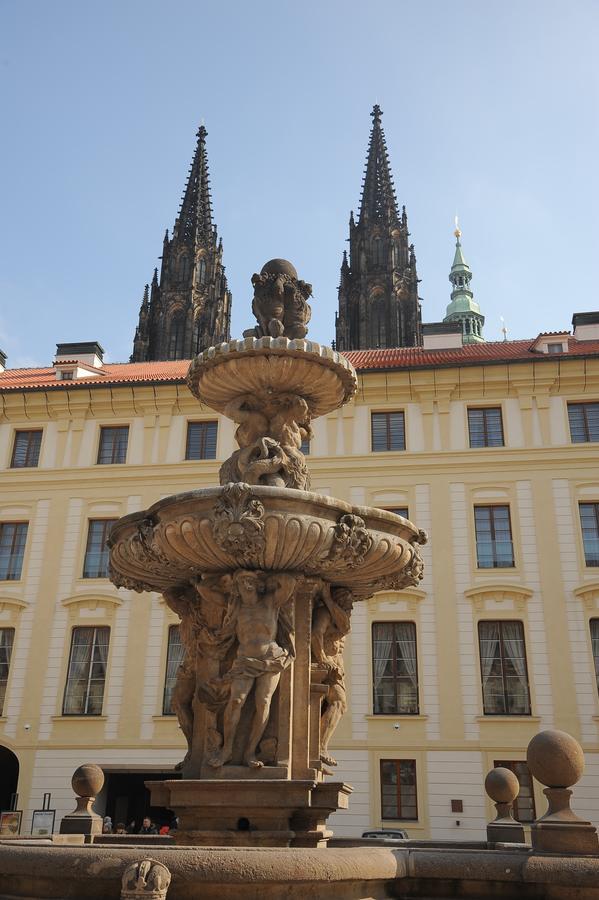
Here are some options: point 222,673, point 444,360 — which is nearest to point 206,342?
point 444,360

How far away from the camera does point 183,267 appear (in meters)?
78.2

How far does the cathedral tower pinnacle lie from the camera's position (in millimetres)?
104750

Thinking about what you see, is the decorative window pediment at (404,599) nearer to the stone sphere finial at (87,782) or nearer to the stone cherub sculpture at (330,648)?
the stone sphere finial at (87,782)

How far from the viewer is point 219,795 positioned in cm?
720

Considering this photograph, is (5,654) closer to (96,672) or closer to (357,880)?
(96,672)

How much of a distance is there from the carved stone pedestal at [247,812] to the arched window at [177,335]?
66.4m

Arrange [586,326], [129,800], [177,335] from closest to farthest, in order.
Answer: [129,800] < [586,326] < [177,335]

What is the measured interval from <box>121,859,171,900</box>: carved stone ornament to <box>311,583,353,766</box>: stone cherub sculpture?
333 centimetres

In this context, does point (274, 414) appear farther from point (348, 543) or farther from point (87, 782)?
point (87, 782)

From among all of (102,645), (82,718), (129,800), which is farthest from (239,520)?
(129,800)

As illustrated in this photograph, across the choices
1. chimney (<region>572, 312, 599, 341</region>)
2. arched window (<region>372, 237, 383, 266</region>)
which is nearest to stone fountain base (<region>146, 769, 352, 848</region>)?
chimney (<region>572, 312, 599, 341</region>)

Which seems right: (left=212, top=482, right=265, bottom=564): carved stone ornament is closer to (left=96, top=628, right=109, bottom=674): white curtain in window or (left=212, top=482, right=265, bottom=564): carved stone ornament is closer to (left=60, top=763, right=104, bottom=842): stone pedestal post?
(left=60, top=763, right=104, bottom=842): stone pedestal post

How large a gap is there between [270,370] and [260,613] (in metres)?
2.64

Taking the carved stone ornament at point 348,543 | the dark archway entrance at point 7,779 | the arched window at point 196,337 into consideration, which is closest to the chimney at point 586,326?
the dark archway entrance at point 7,779
